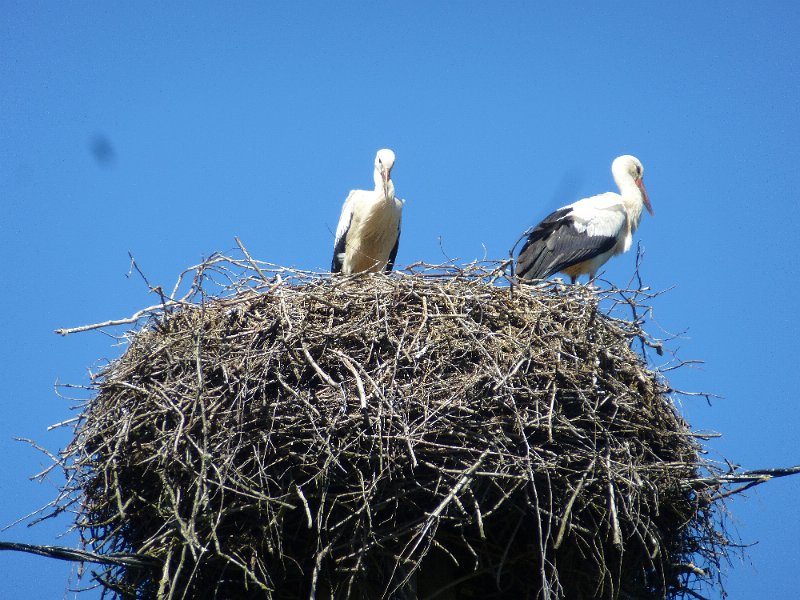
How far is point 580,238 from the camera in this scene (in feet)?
25.7

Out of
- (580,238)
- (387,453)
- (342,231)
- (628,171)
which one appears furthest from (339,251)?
(387,453)

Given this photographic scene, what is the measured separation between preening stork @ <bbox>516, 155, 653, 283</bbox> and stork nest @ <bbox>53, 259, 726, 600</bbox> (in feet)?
7.11

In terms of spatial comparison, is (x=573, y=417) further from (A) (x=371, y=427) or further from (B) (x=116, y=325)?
(B) (x=116, y=325)

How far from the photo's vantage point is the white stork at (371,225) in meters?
7.84

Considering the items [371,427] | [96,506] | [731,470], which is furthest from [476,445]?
[96,506]

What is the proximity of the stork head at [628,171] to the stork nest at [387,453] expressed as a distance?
3447 mm

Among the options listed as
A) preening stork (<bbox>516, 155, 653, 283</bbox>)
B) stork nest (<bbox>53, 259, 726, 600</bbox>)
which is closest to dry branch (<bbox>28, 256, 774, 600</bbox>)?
stork nest (<bbox>53, 259, 726, 600</bbox>)

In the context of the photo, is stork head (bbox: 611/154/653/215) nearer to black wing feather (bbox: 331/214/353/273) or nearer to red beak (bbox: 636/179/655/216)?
red beak (bbox: 636/179/655/216)

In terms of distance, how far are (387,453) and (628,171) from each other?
4.92m

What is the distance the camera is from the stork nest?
15.4 feet

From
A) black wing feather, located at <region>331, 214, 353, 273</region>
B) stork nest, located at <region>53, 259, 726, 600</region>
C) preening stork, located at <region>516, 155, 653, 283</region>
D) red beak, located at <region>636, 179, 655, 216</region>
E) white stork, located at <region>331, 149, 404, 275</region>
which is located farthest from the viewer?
red beak, located at <region>636, 179, 655, 216</region>

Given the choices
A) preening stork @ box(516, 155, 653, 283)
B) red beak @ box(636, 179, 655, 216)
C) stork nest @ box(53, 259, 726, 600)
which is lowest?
stork nest @ box(53, 259, 726, 600)

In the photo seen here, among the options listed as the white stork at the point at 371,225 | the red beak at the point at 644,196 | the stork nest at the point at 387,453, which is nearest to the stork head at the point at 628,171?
the red beak at the point at 644,196

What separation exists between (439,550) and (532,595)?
52 centimetres
